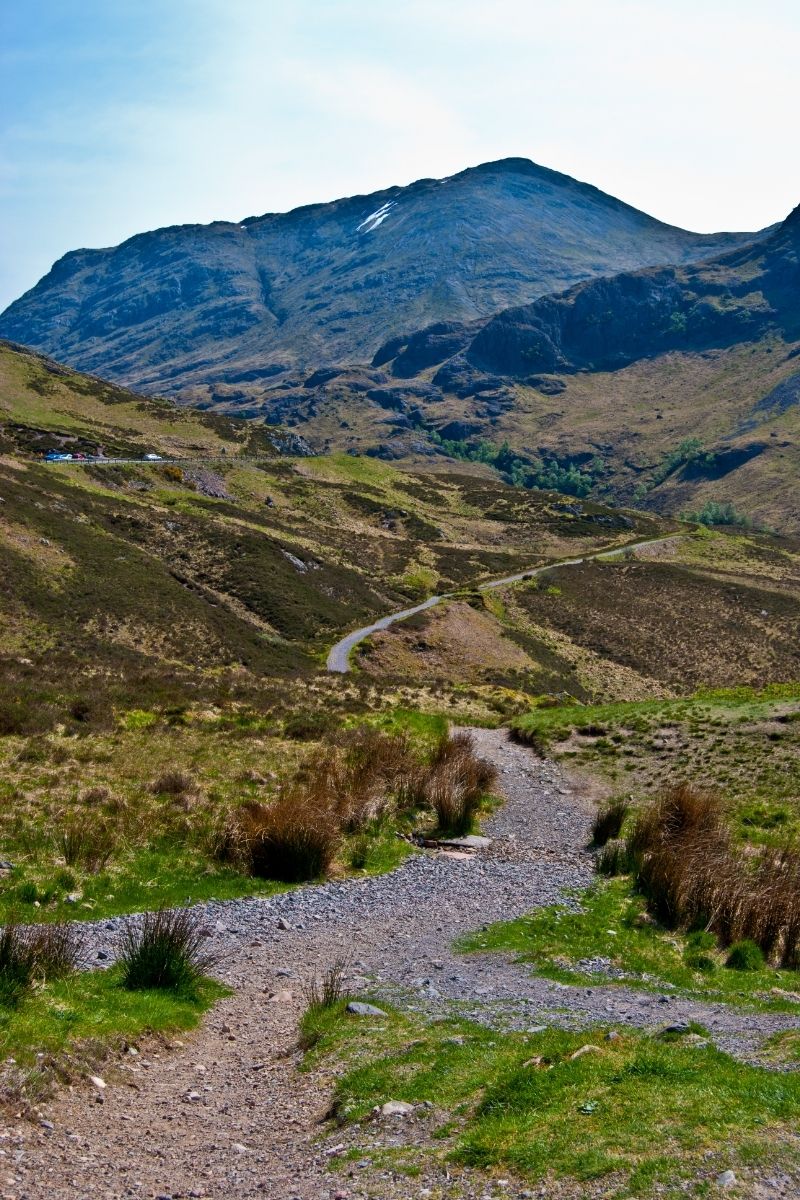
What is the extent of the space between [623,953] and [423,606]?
61.7 metres

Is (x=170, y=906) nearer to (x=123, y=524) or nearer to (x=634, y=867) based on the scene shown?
(x=634, y=867)

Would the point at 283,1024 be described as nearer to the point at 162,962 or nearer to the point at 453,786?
the point at 162,962

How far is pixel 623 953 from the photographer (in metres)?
13.8

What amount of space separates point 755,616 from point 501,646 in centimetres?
3491

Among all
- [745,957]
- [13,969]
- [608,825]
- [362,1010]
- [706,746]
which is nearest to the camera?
[13,969]

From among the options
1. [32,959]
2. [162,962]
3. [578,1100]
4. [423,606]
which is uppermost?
[578,1100]

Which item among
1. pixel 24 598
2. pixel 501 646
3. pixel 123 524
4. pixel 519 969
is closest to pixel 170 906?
pixel 519 969

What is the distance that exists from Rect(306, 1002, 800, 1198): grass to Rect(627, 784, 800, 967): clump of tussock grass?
542 cm

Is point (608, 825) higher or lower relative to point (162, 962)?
lower

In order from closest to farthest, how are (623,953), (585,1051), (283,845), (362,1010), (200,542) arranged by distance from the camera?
1. (585,1051)
2. (362,1010)
3. (623,953)
4. (283,845)
5. (200,542)

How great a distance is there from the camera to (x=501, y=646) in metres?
67.9

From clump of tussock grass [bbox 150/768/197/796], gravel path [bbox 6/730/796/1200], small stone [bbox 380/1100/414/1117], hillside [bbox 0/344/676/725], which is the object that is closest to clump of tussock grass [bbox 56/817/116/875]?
gravel path [bbox 6/730/796/1200]

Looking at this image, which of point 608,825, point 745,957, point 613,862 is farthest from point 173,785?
point 745,957

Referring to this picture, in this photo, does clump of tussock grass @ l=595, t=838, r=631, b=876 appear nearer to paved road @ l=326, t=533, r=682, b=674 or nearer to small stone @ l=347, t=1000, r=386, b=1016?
small stone @ l=347, t=1000, r=386, b=1016
